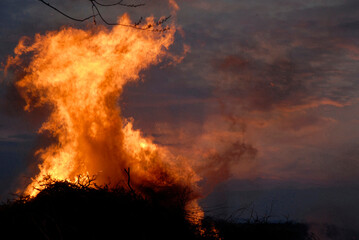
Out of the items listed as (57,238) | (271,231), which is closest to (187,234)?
(57,238)

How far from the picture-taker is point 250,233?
29.6 feet

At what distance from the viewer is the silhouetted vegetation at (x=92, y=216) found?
244 inches

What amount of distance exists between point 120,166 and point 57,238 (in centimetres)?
1632

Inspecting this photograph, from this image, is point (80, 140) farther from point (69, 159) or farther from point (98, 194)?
point (98, 194)

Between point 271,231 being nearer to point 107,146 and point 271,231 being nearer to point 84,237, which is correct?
point 84,237

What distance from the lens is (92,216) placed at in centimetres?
658

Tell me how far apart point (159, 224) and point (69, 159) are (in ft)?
49.3

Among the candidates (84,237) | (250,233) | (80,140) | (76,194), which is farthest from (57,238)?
(80,140)

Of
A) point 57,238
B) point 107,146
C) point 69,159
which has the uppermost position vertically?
point 107,146

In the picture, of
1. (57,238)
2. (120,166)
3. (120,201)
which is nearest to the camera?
(57,238)

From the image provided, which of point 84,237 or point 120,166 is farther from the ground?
point 120,166

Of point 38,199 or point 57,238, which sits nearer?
point 57,238

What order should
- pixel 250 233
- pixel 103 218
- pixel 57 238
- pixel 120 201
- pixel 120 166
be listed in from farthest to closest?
pixel 120 166 → pixel 250 233 → pixel 120 201 → pixel 103 218 → pixel 57 238

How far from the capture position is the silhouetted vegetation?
6188mm
